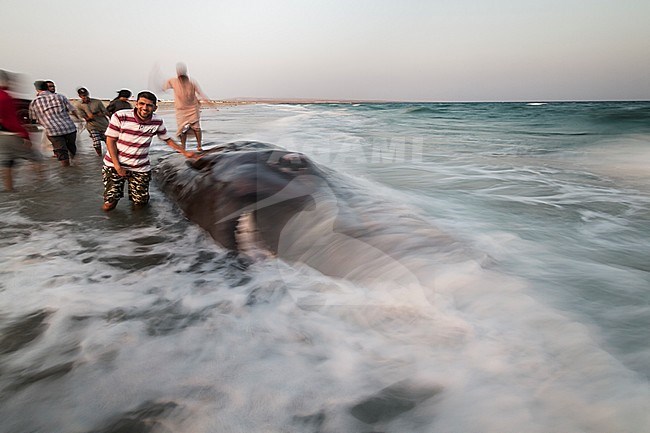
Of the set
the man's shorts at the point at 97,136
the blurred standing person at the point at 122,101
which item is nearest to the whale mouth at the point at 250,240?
the blurred standing person at the point at 122,101

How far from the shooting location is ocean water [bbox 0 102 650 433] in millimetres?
1658

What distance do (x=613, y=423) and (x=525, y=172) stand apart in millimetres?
6938

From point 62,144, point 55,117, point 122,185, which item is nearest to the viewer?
point 122,185

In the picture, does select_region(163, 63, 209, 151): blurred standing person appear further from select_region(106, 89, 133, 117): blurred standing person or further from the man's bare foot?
the man's bare foot

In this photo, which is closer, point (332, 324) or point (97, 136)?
point (332, 324)

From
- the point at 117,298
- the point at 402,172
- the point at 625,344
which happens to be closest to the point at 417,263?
the point at 625,344

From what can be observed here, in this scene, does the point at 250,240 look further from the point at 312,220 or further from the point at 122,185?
the point at 122,185

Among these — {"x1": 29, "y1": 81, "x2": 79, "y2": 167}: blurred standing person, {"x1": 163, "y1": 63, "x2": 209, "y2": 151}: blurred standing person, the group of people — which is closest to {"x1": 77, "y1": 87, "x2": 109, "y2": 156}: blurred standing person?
the group of people

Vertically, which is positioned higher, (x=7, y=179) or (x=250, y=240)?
(x=7, y=179)

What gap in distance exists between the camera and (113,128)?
3840 millimetres

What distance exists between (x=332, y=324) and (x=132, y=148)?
3.21 m

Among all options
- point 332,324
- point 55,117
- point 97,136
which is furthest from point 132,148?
point 97,136

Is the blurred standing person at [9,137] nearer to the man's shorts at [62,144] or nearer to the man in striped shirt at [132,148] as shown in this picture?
the man's shorts at [62,144]

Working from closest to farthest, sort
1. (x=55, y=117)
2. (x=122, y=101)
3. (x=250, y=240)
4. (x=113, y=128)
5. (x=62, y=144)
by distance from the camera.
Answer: (x=250, y=240) < (x=113, y=128) < (x=55, y=117) < (x=62, y=144) < (x=122, y=101)
